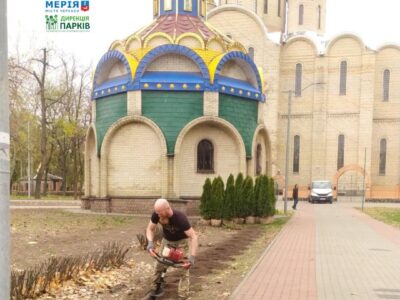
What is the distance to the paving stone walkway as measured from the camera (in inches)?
274

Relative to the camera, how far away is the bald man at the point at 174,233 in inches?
224

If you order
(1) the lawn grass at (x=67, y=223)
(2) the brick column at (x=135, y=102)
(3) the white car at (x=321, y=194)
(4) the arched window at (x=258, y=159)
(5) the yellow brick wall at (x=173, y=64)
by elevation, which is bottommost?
(3) the white car at (x=321, y=194)

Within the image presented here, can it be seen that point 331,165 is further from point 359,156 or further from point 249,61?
point 249,61

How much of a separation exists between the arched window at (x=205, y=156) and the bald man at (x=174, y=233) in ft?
44.0

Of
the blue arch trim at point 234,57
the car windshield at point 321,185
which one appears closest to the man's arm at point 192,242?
the blue arch trim at point 234,57

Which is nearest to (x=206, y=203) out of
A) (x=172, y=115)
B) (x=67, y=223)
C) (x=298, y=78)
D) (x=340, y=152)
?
(x=172, y=115)

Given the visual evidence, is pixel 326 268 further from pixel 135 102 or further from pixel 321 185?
pixel 321 185

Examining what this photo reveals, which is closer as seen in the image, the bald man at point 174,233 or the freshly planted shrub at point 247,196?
the bald man at point 174,233

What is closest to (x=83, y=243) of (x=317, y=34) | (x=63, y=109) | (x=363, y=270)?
(x=363, y=270)

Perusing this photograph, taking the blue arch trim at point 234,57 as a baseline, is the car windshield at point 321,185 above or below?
below

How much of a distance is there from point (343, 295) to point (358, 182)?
124 ft

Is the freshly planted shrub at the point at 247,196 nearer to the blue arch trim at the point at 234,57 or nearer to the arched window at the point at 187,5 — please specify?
the blue arch trim at the point at 234,57

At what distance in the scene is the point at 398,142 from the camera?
43000mm

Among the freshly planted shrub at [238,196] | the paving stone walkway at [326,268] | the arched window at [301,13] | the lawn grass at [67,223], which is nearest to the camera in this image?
the paving stone walkway at [326,268]
